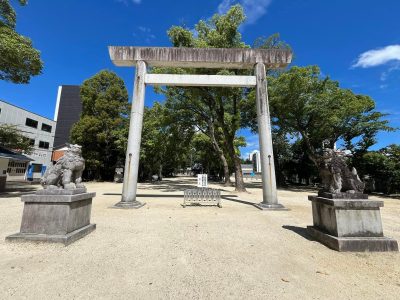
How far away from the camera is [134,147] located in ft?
31.6

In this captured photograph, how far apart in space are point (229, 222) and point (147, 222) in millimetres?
2600

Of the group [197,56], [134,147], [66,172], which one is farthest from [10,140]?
[66,172]

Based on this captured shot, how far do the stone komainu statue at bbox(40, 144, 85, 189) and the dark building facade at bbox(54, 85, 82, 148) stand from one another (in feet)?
156

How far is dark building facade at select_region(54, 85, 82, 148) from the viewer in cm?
4666

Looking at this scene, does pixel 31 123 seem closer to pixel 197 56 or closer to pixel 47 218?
pixel 197 56

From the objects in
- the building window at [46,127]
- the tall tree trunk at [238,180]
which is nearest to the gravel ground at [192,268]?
the tall tree trunk at [238,180]

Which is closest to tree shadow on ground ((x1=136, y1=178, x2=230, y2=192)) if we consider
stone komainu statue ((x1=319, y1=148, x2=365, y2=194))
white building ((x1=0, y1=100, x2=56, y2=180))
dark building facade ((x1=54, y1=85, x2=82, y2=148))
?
stone komainu statue ((x1=319, y1=148, x2=365, y2=194))

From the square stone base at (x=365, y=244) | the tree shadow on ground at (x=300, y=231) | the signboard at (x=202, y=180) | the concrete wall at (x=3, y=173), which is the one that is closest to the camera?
the square stone base at (x=365, y=244)

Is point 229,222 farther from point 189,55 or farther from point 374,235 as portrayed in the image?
point 189,55

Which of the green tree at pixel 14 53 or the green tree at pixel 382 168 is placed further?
the green tree at pixel 382 168

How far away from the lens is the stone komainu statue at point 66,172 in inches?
192

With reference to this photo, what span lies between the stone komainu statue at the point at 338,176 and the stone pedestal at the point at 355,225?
220 millimetres

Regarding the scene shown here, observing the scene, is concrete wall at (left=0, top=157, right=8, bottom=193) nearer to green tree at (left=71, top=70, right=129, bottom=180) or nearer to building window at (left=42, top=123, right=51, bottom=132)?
green tree at (left=71, top=70, right=129, bottom=180)

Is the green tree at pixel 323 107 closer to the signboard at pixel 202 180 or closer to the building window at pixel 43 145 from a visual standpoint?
the signboard at pixel 202 180
